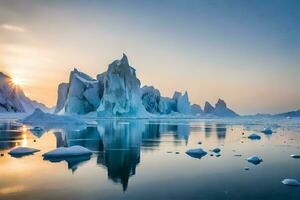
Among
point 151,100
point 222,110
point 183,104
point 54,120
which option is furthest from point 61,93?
point 222,110

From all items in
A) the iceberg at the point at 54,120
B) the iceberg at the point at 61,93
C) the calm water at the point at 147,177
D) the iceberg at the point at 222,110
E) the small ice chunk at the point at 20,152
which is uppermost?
the iceberg at the point at 61,93

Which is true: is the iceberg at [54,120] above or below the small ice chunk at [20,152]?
above

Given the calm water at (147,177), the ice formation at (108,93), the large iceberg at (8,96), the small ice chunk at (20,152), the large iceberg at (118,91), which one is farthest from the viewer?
the large iceberg at (8,96)

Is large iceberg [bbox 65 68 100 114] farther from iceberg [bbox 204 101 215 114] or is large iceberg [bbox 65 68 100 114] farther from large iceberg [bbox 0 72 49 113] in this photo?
iceberg [bbox 204 101 215 114]

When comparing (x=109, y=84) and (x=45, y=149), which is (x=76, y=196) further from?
(x=109, y=84)

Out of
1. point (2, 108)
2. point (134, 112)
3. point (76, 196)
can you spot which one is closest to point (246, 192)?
point (76, 196)

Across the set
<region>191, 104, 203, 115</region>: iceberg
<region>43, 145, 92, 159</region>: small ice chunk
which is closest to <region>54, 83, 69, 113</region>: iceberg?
<region>191, 104, 203, 115</region>: iceberg

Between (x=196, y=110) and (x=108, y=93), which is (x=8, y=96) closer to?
(x=108, y=93)

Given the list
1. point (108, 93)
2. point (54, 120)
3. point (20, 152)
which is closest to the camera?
point (20, 152)

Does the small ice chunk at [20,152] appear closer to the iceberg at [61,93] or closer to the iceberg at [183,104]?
the iceberg at [61,93]

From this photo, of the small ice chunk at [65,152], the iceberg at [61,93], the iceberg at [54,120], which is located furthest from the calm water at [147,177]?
the iceberg at [61,93]

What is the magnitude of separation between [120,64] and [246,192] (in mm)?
58656

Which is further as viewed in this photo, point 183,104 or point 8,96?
point 8,96

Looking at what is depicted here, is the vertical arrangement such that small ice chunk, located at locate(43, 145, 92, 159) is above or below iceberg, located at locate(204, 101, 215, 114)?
below
